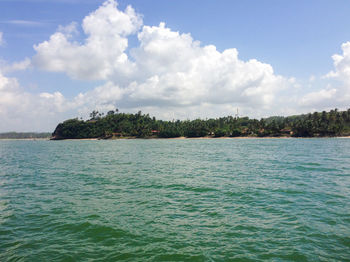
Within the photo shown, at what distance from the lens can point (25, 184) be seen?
26078 mm

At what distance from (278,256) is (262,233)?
219 centimetres

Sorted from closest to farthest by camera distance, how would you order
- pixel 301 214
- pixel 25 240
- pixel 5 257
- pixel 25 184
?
pixel 5 257 < pixel 25 240 < pixel 301 214 < pixel 25 184

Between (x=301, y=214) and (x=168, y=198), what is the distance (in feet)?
32.7

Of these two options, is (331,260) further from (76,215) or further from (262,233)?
(76,215)

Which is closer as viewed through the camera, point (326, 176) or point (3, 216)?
point (3, 216)

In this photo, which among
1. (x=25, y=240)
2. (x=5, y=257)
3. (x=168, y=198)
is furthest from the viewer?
(x=168, y=198)

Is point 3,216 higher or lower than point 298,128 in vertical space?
lower

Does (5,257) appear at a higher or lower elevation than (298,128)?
lower

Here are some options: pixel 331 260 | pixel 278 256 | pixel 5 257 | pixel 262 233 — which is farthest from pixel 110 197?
pixel 331 260

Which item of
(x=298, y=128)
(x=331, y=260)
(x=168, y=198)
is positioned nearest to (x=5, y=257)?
(x=168, y=198)

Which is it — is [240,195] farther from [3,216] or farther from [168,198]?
[3,216]

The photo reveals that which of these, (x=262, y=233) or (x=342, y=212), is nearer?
(x=262, y=233)

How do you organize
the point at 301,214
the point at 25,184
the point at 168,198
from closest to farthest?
the point at 301,214, the point at 168,198, the point at 25,184

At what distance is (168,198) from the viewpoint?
1895 cm
